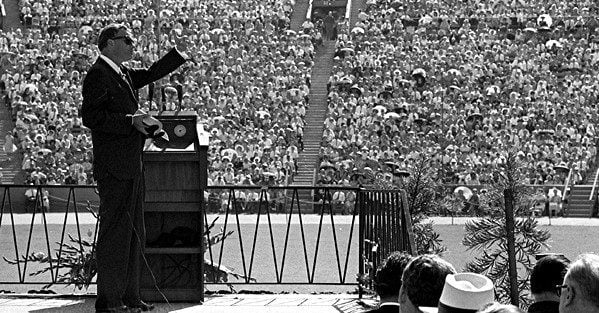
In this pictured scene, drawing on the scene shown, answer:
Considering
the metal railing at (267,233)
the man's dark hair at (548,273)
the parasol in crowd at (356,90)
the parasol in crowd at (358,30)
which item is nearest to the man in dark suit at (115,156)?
the metal railing at (267,233)

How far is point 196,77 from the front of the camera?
134ft

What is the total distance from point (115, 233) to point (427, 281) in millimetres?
3859

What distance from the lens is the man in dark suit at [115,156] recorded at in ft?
27.4

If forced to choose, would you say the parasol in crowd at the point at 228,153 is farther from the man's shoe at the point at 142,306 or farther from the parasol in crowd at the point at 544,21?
the man's shoe at the point at 142,306

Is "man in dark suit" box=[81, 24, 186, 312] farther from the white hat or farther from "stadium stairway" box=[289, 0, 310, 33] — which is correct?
"stadium stairway" box=[289, 0, 310, 33]

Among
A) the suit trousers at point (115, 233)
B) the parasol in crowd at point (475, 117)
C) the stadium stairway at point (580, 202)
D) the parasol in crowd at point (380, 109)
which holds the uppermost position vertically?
the parasol in crowd at point (380, 109)

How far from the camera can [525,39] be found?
4488 centimetres

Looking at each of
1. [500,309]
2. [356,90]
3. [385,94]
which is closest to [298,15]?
[356,90]

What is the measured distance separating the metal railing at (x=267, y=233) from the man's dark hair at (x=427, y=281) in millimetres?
3466

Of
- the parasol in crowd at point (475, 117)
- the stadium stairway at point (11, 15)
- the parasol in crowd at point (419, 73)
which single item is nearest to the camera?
the parasol in crowd at point (475, 117)

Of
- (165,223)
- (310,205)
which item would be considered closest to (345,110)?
(310,205)

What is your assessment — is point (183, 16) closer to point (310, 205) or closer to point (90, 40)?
point (90, 40)

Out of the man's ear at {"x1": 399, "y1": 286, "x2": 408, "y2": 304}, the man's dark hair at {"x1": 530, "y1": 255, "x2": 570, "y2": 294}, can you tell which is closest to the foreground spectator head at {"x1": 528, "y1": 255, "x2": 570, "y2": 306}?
the man's dark hair at {"x1": 530, "y1": 255, "x2": 570, "y2": 294}

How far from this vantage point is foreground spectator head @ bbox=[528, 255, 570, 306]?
18.1ft
